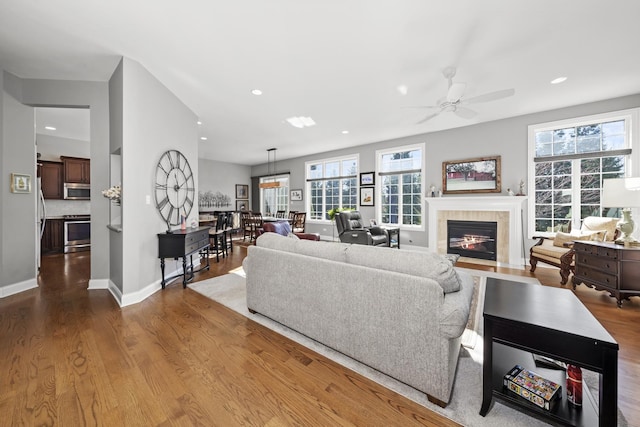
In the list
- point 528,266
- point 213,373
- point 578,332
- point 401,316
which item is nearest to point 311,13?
point 401,316

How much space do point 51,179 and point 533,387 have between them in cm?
891

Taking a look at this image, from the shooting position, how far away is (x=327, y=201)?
8250mm

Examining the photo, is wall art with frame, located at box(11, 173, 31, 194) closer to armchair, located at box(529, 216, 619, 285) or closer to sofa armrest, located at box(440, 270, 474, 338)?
sofa armrest, located at box(440, 270, 474, 338)

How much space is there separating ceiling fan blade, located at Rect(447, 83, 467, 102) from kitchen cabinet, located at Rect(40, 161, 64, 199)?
8343 millimetres

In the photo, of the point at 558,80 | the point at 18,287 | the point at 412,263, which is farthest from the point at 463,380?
the point at 18,287

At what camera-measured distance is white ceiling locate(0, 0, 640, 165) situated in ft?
7.25

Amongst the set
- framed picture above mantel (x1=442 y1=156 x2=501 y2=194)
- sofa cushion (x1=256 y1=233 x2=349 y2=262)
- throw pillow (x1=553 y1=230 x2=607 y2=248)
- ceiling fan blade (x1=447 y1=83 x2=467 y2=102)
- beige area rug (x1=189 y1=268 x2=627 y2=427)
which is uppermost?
ceiling fan blade (x1=447 y1=83 x2=467 y2=102)

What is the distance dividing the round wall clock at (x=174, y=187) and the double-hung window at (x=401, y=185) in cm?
469

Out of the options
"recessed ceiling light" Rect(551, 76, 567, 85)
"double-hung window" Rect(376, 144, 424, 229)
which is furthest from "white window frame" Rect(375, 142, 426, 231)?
"recessed ceiling light" Rect(551, 76, 567, 85)

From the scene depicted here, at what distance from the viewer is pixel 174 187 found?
390 cm

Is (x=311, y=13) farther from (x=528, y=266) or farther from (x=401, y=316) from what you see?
(x=528, y=266)

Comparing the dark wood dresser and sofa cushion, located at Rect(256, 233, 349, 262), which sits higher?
sofa cushion, located at Rect(256, 233, 349, 262)

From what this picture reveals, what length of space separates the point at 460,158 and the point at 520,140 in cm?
104

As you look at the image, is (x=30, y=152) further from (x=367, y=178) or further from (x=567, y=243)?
(x=567, y=243)
